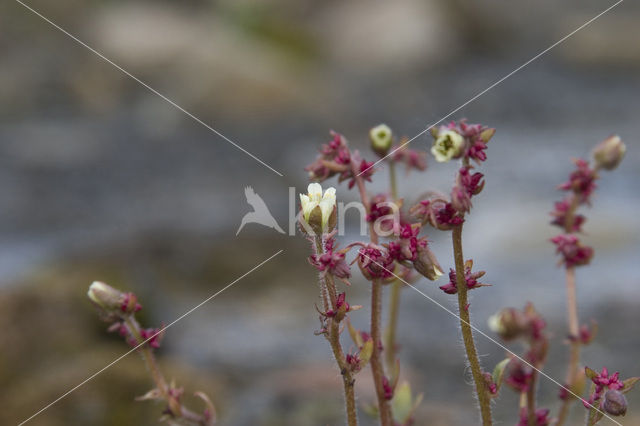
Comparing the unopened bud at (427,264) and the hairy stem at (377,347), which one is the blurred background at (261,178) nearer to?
the hairy stem at (377,347)

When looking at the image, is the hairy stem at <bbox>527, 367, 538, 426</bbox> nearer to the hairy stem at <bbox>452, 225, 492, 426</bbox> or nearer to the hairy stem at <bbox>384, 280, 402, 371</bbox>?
the hairy stem at <bbox>452, 225, 492, 426</bbox>

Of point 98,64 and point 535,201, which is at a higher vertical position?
point 98,64

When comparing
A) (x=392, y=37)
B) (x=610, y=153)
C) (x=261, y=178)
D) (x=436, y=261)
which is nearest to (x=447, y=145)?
(x=436, y=261)

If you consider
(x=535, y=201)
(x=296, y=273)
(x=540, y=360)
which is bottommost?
(x=296, y=273)

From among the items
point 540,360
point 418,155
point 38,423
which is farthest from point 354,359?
point 38,423

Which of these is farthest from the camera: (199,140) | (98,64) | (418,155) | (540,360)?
(98,64)

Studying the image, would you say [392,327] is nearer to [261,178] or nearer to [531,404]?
[531,404]

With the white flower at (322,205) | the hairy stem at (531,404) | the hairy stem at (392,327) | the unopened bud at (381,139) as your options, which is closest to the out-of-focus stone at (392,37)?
the hairy stem at (392,327)

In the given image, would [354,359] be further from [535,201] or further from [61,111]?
[61,111]
